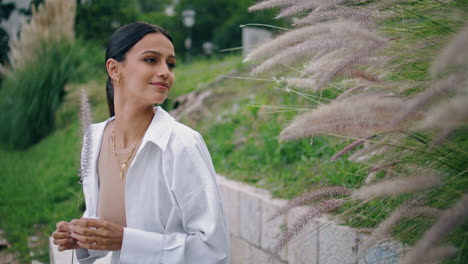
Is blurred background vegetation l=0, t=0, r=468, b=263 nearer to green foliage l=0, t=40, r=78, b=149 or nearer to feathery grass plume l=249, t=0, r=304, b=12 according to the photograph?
green foliage l=0, t=40, r=78, b=149

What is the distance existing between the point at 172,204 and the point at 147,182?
0.12 m

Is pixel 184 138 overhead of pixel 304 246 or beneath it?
overhead

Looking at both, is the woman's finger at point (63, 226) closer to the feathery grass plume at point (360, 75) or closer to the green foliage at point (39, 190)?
the feathery grass plume at point (360, 75)

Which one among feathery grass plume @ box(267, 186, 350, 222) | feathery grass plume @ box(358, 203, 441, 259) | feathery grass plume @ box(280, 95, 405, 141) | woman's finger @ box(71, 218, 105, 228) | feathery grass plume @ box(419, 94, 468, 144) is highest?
feathery grass plume @ box(419, 94, 468, 144)

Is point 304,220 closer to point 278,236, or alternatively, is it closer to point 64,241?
point 64,241

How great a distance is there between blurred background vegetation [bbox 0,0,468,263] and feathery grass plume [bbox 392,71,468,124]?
1.69 feet

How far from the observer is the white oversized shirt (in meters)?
1.61

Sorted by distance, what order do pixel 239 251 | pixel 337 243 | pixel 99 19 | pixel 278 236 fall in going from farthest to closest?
pixel 99 19 < pixel 239 251 < pixel 278 236 < pixel 337 243

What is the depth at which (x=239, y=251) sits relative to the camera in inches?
130

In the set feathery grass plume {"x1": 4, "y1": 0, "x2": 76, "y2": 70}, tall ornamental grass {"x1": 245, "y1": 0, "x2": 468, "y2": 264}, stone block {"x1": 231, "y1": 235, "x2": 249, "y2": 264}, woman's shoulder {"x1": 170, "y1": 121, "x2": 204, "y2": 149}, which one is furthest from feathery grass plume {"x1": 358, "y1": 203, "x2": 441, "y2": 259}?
feathery grass plume {"x1": 4, "y1": 0, "x2": 76, "y2": 70}

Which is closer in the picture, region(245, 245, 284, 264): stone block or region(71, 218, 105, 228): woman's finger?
region(71, 218, 105, 228): woman's finger

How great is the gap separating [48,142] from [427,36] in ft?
20.0

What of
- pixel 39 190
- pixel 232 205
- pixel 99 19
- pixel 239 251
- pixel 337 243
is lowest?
pixel 39 190

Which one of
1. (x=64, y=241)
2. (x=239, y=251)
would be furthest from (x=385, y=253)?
(x=239, y=251)
